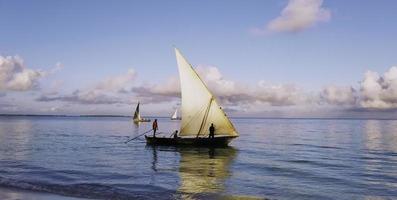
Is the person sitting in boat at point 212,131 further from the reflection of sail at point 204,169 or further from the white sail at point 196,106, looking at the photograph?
the reflection of sail at point 204,169

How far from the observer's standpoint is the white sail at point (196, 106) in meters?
47.8

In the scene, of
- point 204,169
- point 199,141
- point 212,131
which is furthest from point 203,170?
point 199,141

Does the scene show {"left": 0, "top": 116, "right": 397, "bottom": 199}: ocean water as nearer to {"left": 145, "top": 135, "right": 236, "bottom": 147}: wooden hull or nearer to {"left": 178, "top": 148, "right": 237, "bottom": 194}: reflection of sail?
{"left": 178, "top": 148, "right": 237, "bottom": 194}: reflection of sail

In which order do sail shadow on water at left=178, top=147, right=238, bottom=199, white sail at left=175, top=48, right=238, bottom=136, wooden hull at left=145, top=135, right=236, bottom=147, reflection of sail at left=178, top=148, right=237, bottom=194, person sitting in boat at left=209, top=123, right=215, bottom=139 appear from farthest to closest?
wooden hull at left=145, top=135, right=236, bottom=147 → person sitting in boat at left=209, top=123, right=215, bottom=139 → white sail at left=175, top=48, right=238, bottom=136 → reflection of sail at left=178, top=148, right=237, bottom=194 → sail shadow on water at left=178, top=147, right=238, bottom=199

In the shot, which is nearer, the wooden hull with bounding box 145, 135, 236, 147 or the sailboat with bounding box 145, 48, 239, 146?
the sailboat with bounding box 145, 48, 239, 146

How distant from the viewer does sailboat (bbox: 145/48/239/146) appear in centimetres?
4782

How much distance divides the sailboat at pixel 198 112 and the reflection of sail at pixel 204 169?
5.19 ft

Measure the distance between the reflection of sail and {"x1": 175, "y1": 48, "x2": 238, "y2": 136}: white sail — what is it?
8.68ft

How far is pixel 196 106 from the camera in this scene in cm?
4903

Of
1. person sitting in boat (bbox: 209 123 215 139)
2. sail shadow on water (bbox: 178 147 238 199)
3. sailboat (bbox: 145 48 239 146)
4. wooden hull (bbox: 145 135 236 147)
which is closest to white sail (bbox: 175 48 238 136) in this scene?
sailboat (bbox: 145 48 239 146)

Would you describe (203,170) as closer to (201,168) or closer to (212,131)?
(201,168)

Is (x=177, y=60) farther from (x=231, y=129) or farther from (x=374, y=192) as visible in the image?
(x=374, y=192)

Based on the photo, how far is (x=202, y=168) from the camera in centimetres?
3512

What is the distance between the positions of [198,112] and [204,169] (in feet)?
49.8
